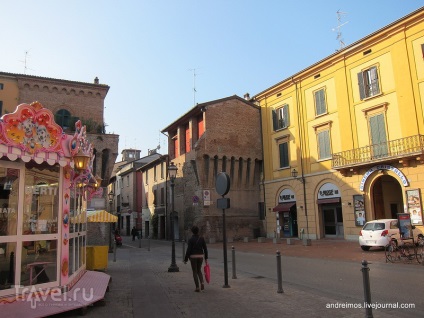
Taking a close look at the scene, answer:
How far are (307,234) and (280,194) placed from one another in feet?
15.6

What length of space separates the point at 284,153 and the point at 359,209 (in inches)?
358

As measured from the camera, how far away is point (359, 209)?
79.4ft

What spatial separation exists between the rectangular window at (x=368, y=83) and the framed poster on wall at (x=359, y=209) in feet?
22.4

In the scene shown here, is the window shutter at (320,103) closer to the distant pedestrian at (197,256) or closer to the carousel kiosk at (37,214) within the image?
the distant pedestrian at (197,256)

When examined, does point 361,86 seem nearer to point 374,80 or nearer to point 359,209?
point 374,80

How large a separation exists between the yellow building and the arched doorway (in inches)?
2.7

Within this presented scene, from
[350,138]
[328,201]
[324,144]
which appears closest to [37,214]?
[350,138]

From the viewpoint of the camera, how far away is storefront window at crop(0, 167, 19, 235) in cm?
687

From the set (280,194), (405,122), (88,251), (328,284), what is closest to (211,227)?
(280,194)

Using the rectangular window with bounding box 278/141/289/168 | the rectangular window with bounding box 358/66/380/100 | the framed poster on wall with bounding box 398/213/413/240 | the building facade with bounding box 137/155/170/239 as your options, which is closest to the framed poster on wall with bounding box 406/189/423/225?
the framed poster on wall with bounding box 398/213/413/240

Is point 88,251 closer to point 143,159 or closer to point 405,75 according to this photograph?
point 405,75

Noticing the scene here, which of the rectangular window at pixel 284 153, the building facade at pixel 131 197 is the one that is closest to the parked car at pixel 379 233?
the rectangular window at pixel 284 153

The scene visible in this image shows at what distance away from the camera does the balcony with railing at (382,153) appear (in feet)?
→ 68.6

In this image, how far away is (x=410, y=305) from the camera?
288 inches
